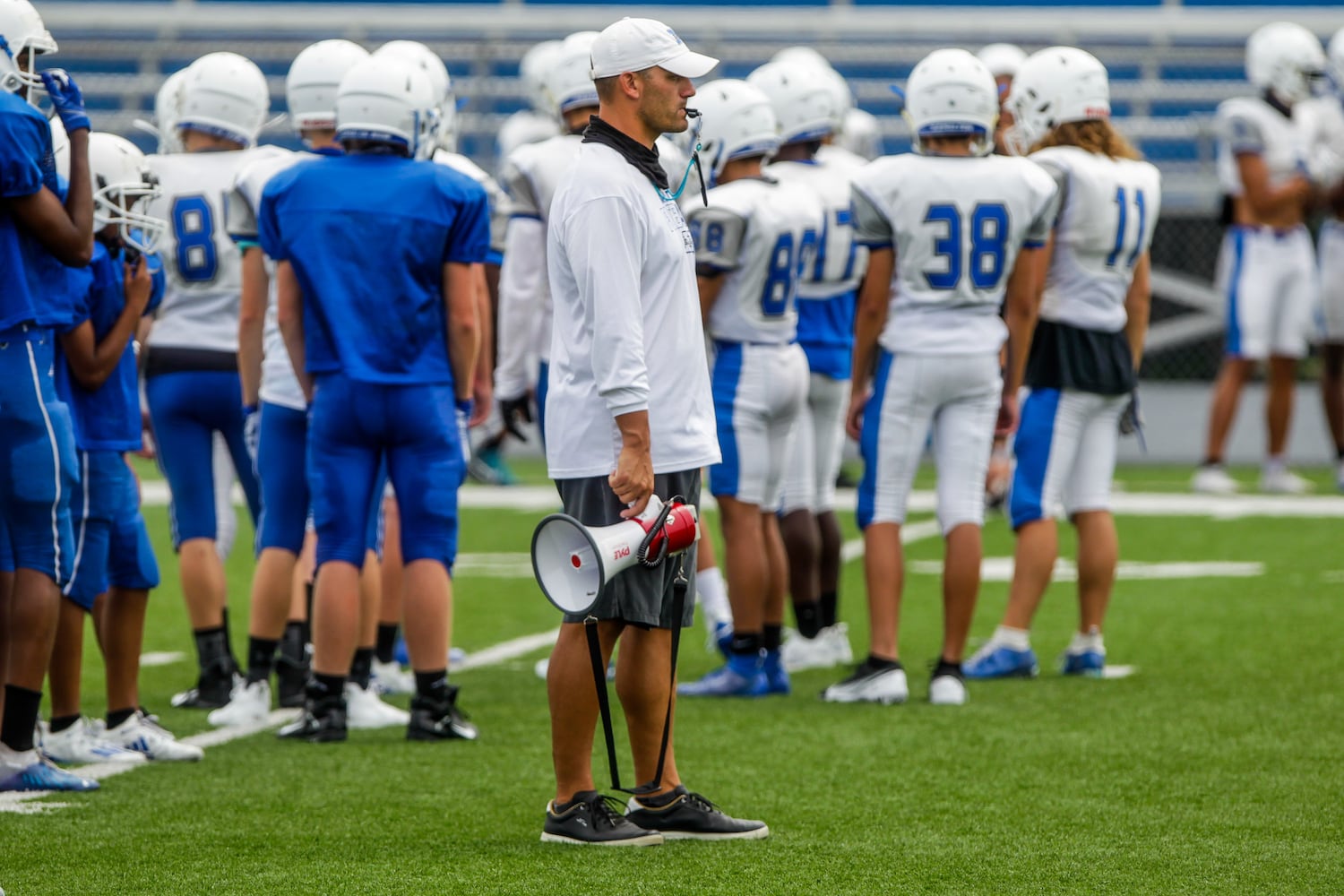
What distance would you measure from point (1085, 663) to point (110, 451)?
3.31m

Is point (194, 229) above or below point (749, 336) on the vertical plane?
above

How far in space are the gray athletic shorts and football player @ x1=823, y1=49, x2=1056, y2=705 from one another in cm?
199

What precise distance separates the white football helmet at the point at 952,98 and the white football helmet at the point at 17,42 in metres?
2.65

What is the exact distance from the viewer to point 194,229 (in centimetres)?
612

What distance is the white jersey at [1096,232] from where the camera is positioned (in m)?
6.24

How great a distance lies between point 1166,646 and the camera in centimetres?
680

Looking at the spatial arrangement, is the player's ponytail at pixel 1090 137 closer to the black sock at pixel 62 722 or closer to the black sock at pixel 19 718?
the black sock at pixel 62 722

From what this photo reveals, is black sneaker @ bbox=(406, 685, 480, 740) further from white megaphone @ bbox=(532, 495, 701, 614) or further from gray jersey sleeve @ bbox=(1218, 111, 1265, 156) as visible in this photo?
gray jersey sleeve @ bbox=(1218, 111, 1265, 156)

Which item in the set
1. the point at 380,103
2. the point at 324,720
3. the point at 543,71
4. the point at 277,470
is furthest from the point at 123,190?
the point at 543,71

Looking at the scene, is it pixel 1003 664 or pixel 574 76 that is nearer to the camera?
pixel 1003 664

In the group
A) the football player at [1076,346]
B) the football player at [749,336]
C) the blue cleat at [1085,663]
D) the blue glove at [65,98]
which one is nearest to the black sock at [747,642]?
the football player at [749,336]

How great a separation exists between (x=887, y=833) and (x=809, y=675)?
2477 mm

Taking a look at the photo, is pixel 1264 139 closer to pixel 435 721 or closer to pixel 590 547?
pixel 435 721

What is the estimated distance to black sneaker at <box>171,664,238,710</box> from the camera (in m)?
6.00
